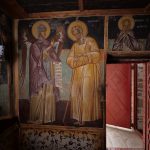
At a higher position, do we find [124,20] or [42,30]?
[124,20]

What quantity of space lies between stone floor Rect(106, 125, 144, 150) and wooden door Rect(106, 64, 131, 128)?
373 mm

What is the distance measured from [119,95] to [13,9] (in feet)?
18.0

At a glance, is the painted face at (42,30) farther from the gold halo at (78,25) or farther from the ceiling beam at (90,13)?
the gold halo at (78,25)

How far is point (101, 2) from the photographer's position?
13.8 feet

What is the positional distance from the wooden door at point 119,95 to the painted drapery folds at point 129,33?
3.53m

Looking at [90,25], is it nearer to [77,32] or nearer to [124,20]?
[77,32]

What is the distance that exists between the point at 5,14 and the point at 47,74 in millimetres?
1651

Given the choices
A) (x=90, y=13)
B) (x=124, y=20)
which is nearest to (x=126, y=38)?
(x=124, y=20)

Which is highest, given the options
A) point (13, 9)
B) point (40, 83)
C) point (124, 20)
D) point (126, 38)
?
point (13, 9)

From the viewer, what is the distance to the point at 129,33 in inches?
183

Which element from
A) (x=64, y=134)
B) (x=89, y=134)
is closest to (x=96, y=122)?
(x=89, y=134)

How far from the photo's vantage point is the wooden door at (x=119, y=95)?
8.01m

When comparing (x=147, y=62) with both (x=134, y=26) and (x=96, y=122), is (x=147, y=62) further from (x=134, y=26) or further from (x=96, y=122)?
(x=96, y=122)

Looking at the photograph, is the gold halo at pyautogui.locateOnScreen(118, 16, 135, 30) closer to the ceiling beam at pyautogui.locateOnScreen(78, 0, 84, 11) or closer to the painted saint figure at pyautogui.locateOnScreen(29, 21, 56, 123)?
the ceiling beam at pyautogui.locateOnScreen(78, 0, 84, 11)
